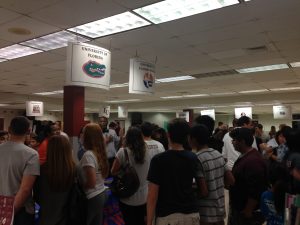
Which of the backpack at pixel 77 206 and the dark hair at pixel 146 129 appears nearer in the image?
the backpack at pixel 77 206

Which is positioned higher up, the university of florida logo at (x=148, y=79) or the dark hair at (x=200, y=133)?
the university of florida logo at (x=148, y=79)

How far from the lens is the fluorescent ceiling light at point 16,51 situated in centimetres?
549

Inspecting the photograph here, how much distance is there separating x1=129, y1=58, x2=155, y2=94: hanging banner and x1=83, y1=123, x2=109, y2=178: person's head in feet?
8.96

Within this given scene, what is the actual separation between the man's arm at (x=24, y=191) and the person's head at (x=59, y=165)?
0.14 m

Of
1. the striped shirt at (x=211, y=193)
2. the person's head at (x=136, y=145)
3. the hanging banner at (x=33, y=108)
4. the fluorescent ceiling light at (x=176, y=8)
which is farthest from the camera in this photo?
the hanging banner at (x=33, y=108)

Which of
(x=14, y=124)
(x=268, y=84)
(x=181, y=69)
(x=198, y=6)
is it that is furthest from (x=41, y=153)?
(x=268, y=84)

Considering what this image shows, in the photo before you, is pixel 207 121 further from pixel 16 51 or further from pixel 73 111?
pixel 16 51

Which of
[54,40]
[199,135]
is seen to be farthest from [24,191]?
[54,40]

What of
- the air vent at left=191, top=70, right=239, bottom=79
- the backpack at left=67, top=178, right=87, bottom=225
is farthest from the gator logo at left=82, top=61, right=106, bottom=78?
the air vent at left=191, top=70, right=239, bottom=79

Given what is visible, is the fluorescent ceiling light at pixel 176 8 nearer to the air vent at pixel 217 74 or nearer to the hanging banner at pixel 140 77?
the hanging banner at pixel 140 77

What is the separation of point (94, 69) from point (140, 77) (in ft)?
3.87

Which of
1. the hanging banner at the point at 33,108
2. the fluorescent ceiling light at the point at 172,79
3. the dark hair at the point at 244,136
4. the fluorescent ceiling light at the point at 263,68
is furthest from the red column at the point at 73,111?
the hanging banner at the point at 33,108

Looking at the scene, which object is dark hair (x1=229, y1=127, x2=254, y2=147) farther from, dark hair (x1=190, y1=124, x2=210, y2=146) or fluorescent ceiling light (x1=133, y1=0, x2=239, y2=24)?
fluorescent ceiling light (x1=133, y1=0, x2=239, y2=24)

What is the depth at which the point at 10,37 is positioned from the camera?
15.9 feet
